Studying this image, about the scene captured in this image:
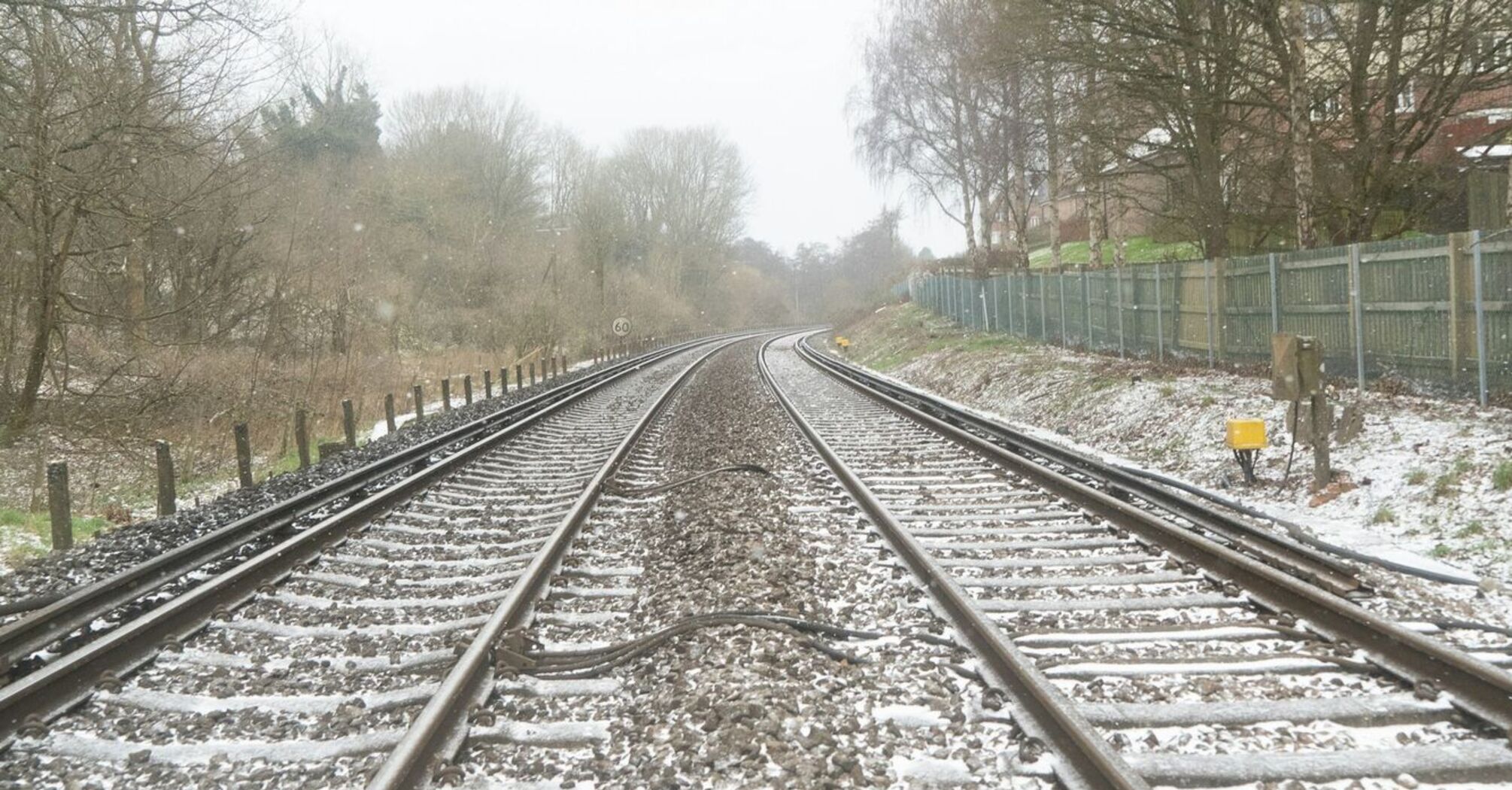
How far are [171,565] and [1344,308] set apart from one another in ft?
38.5

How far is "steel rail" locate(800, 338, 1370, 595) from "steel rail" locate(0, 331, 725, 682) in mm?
6289

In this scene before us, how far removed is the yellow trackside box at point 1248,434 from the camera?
8.88 m

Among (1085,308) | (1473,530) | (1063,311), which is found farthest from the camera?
(1063,311)

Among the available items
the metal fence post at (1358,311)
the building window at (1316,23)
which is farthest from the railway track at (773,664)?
the building window at (1316,23)

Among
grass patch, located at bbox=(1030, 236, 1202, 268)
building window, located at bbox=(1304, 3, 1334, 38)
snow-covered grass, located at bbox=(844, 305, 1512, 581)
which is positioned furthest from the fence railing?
grass patch, located at bbox=(1030, 236, 1202, 268)

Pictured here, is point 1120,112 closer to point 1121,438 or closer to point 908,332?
point 1121,438

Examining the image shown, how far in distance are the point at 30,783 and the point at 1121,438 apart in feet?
36.6

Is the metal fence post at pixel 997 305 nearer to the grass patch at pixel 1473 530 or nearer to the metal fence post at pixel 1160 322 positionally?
the metal fence post at pixel 1160 322

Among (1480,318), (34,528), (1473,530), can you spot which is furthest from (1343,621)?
(34,528)

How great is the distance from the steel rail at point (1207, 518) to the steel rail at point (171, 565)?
20.6 feet

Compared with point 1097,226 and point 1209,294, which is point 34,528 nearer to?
point 1209,294

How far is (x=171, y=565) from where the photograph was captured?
271 inches

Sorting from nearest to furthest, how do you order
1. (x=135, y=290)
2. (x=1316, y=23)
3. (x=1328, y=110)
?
(x=1316, y=23) < (x=1328, y=110) < (x=135, y=290)

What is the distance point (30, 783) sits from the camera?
370 centimetres
